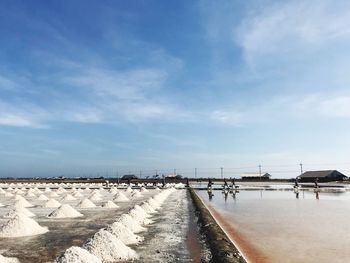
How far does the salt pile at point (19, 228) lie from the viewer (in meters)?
10.9

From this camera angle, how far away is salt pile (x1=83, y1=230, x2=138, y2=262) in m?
7.93

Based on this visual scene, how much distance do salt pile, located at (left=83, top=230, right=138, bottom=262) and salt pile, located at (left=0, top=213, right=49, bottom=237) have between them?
142 inches

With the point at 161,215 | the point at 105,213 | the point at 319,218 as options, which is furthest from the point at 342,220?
the point at 105,213

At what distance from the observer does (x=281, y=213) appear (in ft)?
54.9

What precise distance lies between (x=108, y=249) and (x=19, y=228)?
416cm

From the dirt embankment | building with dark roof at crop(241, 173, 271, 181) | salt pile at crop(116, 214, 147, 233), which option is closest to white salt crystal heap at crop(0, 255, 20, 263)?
salt pile at crop(116, 214, 147, 233)

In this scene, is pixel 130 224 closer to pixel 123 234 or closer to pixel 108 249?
pixel 123 234

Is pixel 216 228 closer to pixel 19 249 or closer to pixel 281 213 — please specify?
pixel 19 249

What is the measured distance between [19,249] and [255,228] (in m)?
6.98

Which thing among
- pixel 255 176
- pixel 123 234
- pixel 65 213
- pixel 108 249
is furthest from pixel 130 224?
pixel 255 176

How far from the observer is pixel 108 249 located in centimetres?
809

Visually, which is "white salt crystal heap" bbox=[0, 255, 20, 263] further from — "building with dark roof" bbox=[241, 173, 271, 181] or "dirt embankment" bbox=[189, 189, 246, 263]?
"building with dark roof" bbox=[241, 173, 271, 181]

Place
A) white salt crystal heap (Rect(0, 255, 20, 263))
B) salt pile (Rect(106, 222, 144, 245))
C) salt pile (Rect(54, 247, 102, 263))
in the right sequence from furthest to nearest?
salt pile (Rect(106, 222, 144, 245))
white salt crystal heap (Rect(0, 255, 20, 263))
salt pile (Rect(54, 247, 102, 263))

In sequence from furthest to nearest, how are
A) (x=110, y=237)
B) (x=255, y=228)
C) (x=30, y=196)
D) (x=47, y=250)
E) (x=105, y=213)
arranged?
(x=30, y=196) → (x=105, y=213) → (x=255, y=228) → (x=47, y=250) → (x=110, y=237)
